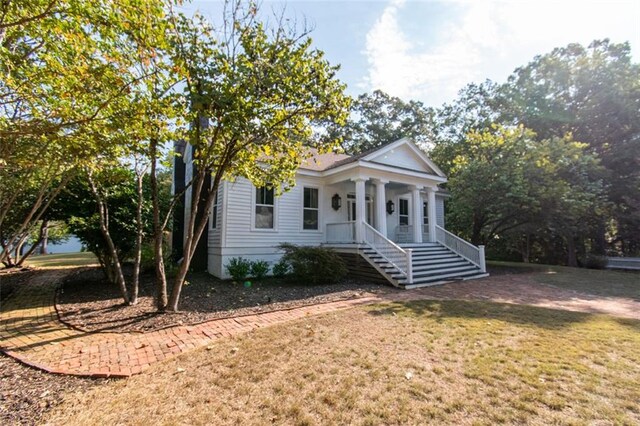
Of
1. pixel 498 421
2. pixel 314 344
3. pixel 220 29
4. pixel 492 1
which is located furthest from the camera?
pixel 492 1

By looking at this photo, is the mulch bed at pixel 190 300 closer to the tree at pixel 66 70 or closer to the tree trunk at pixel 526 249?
the tree at pixel 66 70

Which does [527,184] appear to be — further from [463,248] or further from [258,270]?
[258,270]

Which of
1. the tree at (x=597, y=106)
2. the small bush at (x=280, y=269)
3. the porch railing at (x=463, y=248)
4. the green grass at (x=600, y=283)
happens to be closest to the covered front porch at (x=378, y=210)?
the porch railing at (x=463, y=248)

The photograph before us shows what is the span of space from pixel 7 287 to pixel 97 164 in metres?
6.61

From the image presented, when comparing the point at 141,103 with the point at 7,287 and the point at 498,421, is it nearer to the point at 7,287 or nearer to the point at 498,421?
the point at 498,421

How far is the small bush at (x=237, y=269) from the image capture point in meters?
9.78

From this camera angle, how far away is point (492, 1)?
715cm

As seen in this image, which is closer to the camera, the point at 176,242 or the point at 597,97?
the point at 176,242

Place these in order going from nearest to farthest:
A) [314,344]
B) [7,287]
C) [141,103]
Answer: [314,344] → [141,103] → [7,287]

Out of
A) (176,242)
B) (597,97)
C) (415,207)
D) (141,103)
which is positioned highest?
(597,97)

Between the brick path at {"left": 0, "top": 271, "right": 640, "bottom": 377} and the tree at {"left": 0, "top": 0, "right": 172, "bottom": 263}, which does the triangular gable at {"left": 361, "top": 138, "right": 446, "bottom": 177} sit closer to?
the brick path at {"left": 0, "top": 271, "right": 640, "bottom": 377}

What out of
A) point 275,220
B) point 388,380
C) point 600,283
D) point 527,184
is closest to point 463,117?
point 527,184

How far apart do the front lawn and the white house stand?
15.7ft

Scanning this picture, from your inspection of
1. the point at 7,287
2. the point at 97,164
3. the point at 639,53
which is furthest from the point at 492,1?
the point at 639,53
